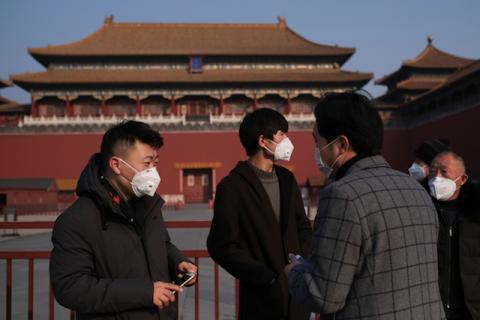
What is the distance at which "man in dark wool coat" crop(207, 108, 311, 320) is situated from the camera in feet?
6.09

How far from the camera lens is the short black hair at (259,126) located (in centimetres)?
213

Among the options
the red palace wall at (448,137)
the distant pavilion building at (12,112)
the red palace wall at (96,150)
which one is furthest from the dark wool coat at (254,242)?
the distant pavilion building at (12,112)

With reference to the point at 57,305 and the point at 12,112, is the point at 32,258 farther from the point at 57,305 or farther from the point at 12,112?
the point at 12,112

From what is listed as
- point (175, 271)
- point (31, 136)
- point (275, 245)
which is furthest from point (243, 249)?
point (31, 136)

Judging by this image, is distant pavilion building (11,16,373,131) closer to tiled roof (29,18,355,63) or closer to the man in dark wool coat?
tiled roof (29,18,355,63)

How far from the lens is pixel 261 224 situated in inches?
76.1

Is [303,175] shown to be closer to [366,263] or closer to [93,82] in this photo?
[93,82]

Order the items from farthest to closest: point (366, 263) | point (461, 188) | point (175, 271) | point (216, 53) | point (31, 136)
→ point (216, 53), point (31, 136), point (461, 188), point (175, 271), point (366, 263)

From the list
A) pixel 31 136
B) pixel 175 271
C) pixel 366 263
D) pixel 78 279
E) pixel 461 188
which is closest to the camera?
pixel 366 263

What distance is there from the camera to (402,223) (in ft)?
4.31

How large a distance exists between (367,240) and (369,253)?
0.14 feet

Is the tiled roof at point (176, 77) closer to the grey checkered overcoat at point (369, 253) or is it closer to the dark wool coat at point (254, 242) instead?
the dark wool coat at point (254, 242)

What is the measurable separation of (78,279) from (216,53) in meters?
22.8

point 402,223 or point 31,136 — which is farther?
point 31,136
